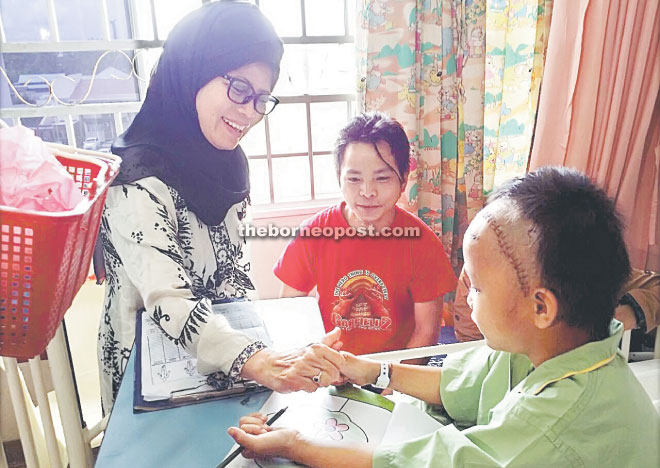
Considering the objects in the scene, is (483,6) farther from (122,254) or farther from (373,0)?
(122,254)

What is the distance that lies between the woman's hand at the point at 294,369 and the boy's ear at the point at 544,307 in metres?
0.38

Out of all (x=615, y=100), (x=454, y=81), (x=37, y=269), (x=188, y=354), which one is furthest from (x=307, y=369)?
(x=454, y=81)

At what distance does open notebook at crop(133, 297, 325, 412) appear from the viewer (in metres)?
0.91

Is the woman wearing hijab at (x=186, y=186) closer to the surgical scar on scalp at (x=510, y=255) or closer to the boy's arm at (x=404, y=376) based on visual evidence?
the boy's arm at (x=404, y=376)

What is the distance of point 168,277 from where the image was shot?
3.43ft

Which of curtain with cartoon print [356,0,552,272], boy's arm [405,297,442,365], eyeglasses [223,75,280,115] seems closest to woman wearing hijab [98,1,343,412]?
eyeglasses [223,75,280,115]

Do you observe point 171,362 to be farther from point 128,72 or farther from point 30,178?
point 128,72

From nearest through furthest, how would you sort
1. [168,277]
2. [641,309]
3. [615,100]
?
[168,277] → [641,309] → [615,100]

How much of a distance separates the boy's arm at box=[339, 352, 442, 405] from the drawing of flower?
0.13 metres

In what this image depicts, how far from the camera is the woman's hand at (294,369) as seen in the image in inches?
35.5

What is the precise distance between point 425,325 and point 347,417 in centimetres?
83

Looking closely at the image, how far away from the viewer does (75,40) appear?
2250 millimetres

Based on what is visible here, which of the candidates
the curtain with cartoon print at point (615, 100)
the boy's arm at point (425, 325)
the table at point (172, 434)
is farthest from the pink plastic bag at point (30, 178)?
the curtain with cartoon print at point (615, 100)

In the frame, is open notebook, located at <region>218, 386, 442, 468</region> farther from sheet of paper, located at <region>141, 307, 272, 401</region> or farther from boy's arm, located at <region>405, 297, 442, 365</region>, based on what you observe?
boy's arm, located at <region>405, 297, 442, 365</region>
